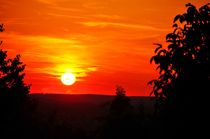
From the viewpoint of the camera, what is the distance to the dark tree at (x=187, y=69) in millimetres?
11148

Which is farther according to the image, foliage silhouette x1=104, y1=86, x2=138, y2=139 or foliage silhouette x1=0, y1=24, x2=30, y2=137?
foliage silhouette x1=0, y1=24, x2=30, y2=137

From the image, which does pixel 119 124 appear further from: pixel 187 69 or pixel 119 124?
pixel 187 69

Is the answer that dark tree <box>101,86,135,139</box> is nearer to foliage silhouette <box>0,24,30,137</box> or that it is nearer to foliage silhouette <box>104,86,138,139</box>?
foliage silhouette <box>104,86,138,139</box>

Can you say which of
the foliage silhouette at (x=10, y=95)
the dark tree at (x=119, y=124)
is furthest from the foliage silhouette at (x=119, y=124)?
the foliage silhouette at (x=10, y=95)

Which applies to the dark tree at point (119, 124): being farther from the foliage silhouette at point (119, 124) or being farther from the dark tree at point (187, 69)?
the dark tree at point (187, 69)

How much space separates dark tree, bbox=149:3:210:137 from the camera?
11.1m

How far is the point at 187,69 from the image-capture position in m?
11.3

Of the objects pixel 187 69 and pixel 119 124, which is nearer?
pixel 187 69

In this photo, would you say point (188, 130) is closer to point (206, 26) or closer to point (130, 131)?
point (206, 26)

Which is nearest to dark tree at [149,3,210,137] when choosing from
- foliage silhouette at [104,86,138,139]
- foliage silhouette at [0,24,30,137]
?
foliage silhouette at [104,86,138,139]

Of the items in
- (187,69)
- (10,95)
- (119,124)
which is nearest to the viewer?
(187,69)

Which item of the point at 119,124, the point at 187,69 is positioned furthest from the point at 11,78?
the point at 187,69

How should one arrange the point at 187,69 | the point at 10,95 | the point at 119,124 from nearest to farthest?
the point at 187,69 → the point at 119,124 → the point at 10,95

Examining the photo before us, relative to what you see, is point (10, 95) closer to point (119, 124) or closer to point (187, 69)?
point (119, 124)
